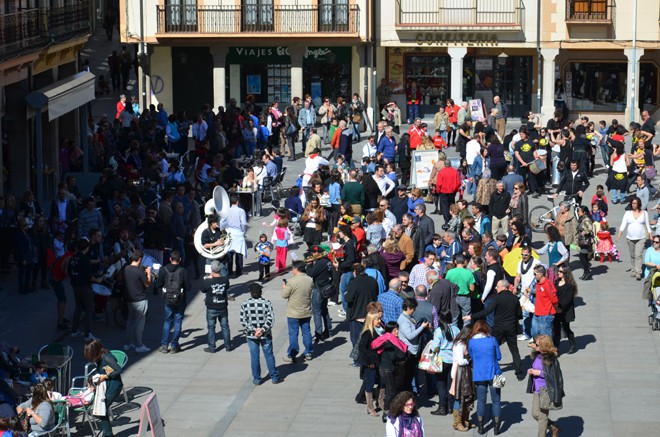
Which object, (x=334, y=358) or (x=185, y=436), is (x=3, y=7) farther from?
(x=185, y=436)

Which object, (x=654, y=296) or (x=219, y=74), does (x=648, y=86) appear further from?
(x=654, y=296)

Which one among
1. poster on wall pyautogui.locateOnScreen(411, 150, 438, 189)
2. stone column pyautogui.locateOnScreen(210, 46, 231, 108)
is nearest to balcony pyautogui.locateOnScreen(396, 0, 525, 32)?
stone column pyautogui.locateOnScreen(210, 46, 231, 108)

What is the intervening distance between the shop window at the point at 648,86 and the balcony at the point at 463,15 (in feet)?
14.5

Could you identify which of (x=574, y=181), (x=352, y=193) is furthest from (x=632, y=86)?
(x=352, y=193)

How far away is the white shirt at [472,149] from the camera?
3366 centimetres

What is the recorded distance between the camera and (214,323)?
22.6 metres

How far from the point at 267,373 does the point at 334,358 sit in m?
1.26

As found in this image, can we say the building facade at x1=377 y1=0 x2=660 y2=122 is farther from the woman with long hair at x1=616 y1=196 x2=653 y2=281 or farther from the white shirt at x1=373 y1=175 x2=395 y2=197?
the woman with long hair at x1=616 y1=196 x2=653 y2=281

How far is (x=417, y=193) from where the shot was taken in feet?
92.7

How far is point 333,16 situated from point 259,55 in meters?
2.93

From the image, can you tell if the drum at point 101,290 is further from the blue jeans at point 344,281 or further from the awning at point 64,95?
the awning at point 64,95

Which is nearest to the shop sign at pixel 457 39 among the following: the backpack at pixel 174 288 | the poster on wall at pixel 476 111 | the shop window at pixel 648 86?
the shop window at pixel 648 86

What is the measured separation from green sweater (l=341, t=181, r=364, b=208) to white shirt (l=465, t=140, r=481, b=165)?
474 centimetres

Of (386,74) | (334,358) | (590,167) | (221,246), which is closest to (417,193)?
(221,246)
